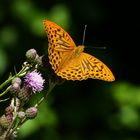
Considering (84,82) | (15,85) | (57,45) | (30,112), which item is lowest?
(84,82)

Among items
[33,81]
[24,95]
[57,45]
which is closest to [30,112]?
[24,95]

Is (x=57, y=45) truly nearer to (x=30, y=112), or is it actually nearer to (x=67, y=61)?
(x=67, y=61)

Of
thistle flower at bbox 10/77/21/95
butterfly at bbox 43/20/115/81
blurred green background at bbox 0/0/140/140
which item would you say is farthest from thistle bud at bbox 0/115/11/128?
blurred green background at bbox 0/0/140/140

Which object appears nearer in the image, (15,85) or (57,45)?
(15,85)

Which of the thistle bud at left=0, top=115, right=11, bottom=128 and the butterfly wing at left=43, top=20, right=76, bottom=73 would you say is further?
the butterfly wing at left=43, top=20, right=76, bottom=73

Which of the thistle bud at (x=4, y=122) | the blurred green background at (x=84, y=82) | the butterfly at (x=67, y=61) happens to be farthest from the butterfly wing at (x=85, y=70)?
the blurred green background at (x=84, y=82)

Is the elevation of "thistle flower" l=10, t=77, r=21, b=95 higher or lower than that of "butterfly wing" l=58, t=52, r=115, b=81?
lower

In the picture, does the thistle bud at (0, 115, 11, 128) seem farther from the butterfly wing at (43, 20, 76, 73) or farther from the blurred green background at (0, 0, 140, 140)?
the blurred green background at (0, 0, 140, 140)

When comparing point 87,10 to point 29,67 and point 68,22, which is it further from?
point 29,67
